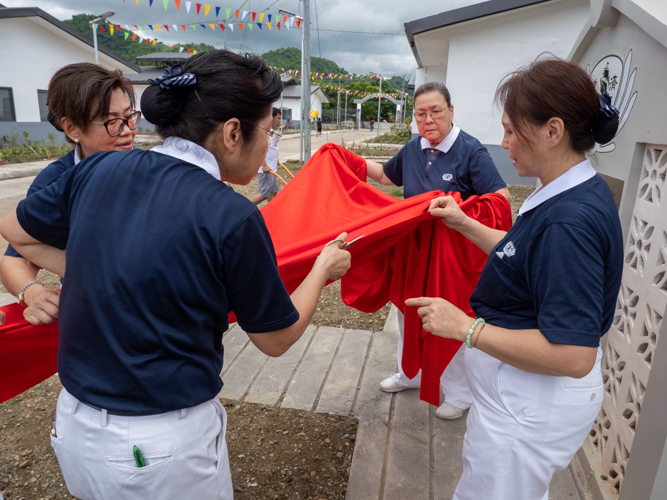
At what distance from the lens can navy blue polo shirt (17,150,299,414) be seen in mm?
1069

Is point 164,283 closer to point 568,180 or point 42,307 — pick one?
point 42,307

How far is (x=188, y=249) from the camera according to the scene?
3.51 ft

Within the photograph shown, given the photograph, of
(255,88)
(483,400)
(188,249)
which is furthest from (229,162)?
(483,400)

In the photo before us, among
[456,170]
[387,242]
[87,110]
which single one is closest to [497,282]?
[387,242]

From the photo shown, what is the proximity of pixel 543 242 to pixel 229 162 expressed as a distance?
892 mm

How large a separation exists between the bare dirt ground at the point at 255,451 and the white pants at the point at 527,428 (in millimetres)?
1231

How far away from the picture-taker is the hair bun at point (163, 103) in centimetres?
116

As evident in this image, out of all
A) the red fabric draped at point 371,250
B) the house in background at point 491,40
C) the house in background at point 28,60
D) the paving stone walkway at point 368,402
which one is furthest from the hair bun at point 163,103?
the house in background at point 28,60

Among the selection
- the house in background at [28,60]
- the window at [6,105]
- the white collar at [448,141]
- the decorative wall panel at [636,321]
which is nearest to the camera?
A: the decorative wall panel at [636,321]

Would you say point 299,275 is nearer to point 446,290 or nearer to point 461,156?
point 446,290

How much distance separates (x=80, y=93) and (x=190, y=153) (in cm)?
114

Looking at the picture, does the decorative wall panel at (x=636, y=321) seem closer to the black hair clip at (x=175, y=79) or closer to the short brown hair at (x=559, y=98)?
the short brown hair at (x=559, y=98)

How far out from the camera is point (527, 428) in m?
1.42

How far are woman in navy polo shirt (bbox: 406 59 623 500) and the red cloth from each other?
135 cm
